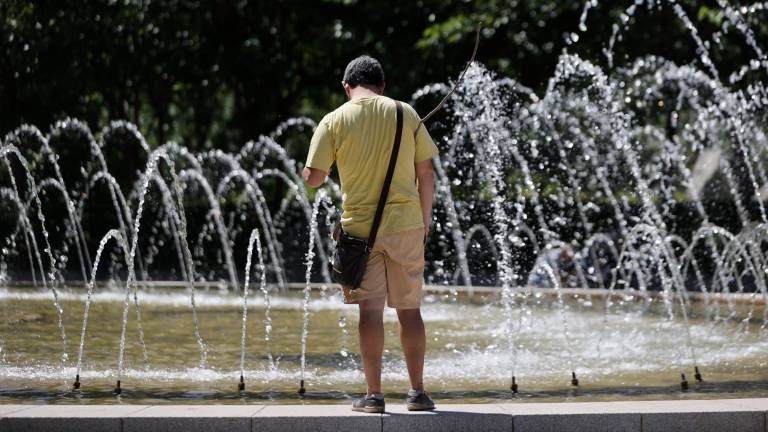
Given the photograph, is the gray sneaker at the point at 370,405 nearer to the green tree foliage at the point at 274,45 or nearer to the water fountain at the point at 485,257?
the water fountain at the point at 485,257

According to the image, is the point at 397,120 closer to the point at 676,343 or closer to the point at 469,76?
the point at 676,343

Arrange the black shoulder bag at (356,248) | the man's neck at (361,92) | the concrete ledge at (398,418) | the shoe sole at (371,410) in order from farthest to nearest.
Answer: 1. the man's neck at (361,92)
2. the black shoulder bag at (356,248)
3. the shoe sole at (371,410)
4. the concrete ledge at (398,418)

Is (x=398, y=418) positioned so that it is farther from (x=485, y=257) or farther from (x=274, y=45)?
(x=274, y=45)

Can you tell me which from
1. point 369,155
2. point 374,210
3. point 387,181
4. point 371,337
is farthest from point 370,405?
point 369,155

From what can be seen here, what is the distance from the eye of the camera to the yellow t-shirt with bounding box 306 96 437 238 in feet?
17.9

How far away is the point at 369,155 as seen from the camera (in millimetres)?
5473

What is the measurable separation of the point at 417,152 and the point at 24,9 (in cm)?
1833

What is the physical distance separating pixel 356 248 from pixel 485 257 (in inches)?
534

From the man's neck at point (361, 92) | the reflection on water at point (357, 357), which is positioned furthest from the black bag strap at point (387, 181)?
the reflection on water at point (357, 357)

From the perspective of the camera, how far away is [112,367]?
7570mm

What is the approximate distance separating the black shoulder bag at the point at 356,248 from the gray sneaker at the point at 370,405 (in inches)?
19.7

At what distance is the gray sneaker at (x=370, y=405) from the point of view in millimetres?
5167

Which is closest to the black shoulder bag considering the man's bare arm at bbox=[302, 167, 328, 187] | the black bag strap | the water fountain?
the black bag strap

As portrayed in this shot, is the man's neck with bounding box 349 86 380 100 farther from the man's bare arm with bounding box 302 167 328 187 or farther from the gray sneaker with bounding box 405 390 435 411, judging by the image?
the gray sneaker with bounding box 405 390 435 411
